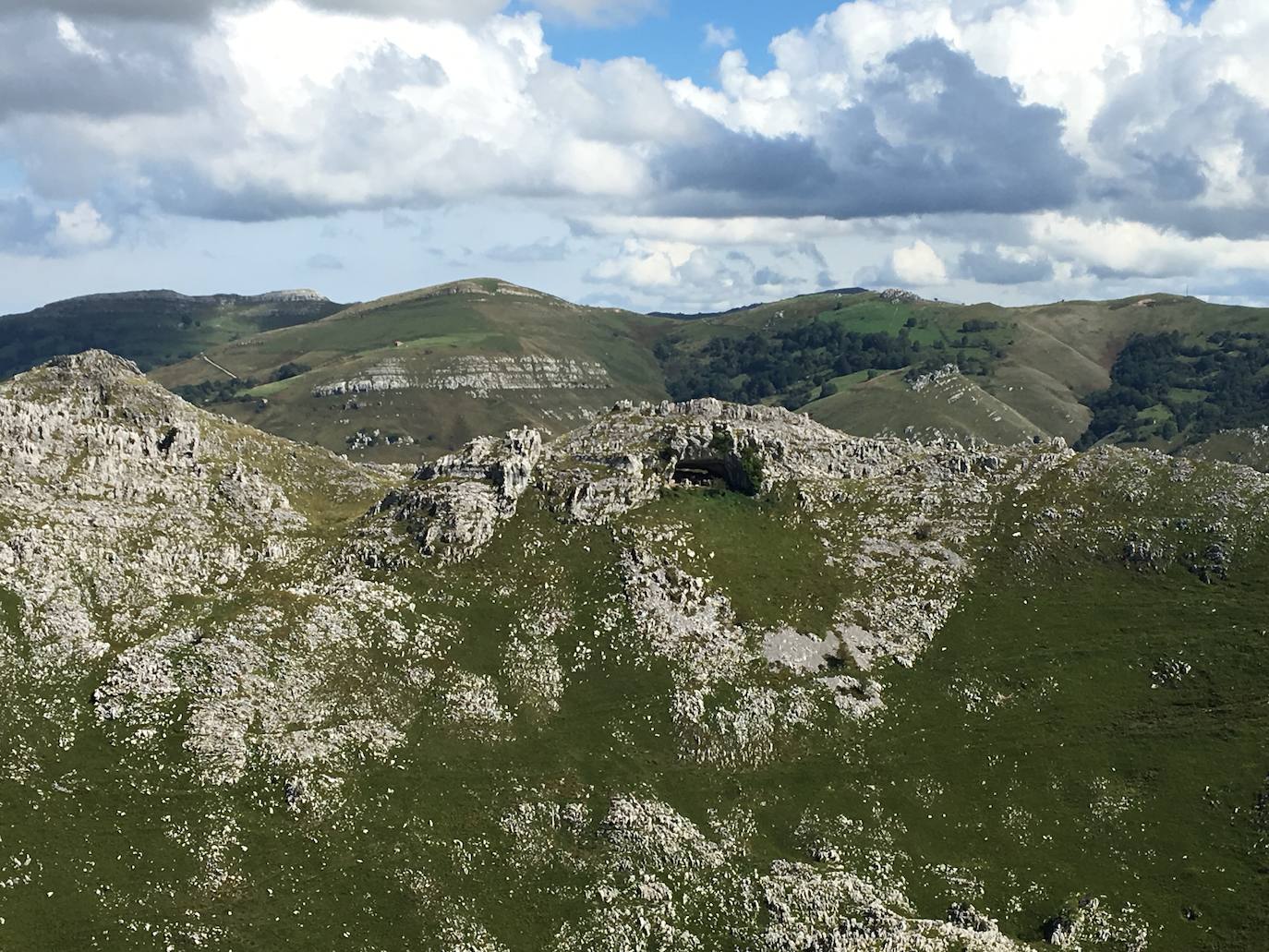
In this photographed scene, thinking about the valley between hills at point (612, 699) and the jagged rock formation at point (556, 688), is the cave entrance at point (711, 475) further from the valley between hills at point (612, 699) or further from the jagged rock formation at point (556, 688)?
the jagged rock formation at point (556, 688)

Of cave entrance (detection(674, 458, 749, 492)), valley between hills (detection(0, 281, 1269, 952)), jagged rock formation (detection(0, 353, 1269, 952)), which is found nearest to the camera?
jagged rock formation (detection(0, 353, 1269, 952))

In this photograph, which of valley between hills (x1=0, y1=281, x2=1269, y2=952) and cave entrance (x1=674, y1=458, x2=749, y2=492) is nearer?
valley between hills (x1=0, y1=281, x2=1269, y2=952)

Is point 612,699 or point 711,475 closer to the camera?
point 612,699

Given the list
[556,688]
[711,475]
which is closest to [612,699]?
[556,688]

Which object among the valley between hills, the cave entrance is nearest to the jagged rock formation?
the valley between hills

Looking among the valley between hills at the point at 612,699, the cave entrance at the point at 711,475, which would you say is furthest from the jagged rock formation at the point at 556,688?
the cave entrance at the point at 711,475

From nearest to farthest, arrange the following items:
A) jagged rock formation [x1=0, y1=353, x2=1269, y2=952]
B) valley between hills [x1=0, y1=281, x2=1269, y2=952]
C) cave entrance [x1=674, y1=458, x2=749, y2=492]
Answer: jagged rock formation [x1=0, y1=353, x2=1269, y2=952], valley between hills [x1=0, y1=281, x2=1269, y2=952], cave entrance [x1=674, y1=458, x2=749, y2=492]

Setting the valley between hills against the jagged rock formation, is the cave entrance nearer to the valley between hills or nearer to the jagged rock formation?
the valley between hills

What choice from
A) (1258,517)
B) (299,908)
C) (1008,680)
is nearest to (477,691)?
(299,908)

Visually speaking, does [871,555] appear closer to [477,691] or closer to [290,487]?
[477,691]

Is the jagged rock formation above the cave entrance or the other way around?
the other way around

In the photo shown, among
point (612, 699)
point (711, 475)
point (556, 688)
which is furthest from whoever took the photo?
point (711, 475)

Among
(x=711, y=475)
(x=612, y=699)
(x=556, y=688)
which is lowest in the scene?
(x=612, y=699)

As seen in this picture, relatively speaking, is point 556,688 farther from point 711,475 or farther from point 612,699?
point 711,475
